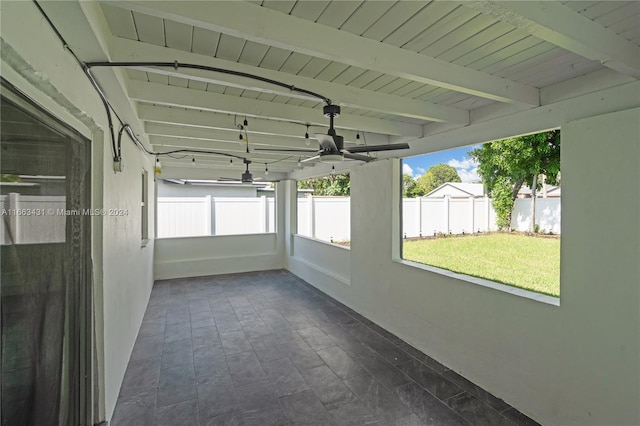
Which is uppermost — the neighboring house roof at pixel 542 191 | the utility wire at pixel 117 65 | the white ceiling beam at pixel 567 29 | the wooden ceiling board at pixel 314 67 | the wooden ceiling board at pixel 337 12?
the wooden ceiling board at pixel 314 67

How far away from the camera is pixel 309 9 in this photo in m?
1.27

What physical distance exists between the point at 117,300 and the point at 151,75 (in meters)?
1.68

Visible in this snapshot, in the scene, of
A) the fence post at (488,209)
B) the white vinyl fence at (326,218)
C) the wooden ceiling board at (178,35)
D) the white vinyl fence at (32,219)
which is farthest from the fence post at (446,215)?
the white vinyl fence at (32,219)

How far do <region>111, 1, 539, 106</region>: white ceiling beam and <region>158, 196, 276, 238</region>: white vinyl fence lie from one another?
18.2ft

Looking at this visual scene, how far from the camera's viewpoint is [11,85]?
96 cm

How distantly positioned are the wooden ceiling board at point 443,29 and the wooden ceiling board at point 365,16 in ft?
0.88

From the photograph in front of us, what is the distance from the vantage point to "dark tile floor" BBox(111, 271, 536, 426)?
2117 millimetres

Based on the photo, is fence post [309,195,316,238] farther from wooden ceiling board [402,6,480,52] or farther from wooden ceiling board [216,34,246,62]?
wooden ceiling board [402,6,480,52]

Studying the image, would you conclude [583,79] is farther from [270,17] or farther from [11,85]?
[11,85]

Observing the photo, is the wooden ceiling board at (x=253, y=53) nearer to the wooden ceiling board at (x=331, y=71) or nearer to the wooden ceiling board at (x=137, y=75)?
the wooden ceiling board at (x=331, y=71)

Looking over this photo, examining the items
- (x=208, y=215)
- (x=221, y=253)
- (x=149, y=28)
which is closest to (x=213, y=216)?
(x=208, y=215)

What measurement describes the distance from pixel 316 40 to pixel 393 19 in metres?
0.35

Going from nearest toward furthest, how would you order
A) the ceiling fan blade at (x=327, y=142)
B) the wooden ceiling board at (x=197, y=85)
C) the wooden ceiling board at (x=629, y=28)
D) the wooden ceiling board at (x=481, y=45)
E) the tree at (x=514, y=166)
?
the wooden ceiling board at (x=629, y=28)
the wooden ceiling board at (x=481, y=45)
the ceiling fan blade at (x=327, y=142)
the wooden ceiling board at (x=197, y=85)
the tree at (x=514, y=166)

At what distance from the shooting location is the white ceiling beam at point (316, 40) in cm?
114
